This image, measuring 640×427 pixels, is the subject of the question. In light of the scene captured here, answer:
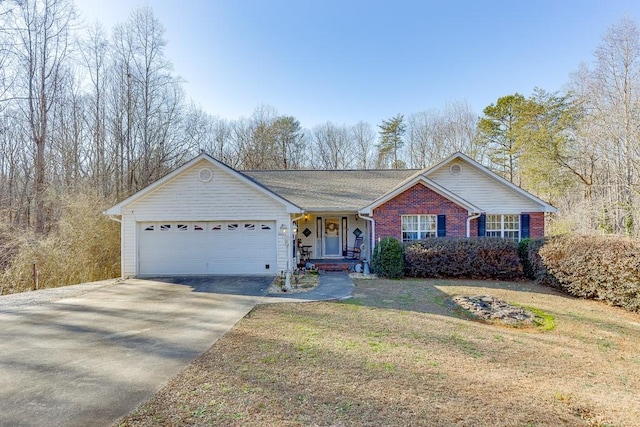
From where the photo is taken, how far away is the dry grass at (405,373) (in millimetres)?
3498

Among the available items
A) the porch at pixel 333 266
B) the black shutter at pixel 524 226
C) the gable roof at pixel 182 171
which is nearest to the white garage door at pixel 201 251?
the gable roof at pixel 182 171

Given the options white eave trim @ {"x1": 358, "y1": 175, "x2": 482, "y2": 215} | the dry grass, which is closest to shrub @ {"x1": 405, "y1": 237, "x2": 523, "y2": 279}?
white eave trim @ {"x1": 358, "y1": 175, "x2": 482, "y2": 215}

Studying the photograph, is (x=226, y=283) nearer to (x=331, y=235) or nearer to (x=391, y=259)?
(x=391, y=259)

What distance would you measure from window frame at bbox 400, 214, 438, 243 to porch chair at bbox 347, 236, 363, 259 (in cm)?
262

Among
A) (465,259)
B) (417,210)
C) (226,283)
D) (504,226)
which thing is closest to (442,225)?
(417,210)

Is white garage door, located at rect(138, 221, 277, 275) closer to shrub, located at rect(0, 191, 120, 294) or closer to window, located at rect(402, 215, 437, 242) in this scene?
shrub, located at rect(0, 191, 120, 294)

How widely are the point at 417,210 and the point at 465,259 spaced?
2.72 metres

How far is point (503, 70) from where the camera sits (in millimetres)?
20547

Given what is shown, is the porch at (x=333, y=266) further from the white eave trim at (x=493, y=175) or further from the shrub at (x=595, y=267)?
the shrub at (x=595, y=267)

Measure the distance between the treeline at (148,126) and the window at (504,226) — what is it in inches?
232

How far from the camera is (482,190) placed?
49.3 ft

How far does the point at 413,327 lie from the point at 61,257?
13.6 metres

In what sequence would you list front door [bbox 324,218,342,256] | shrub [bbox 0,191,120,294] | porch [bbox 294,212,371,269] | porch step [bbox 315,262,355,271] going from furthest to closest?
front door [bbox 324,218,342,256], porch [bbox 294,212,371,269], porch step [bbox 315,262,355,271], shrub [bbox 0,191,120,294]

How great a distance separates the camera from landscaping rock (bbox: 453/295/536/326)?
24.6 ft
